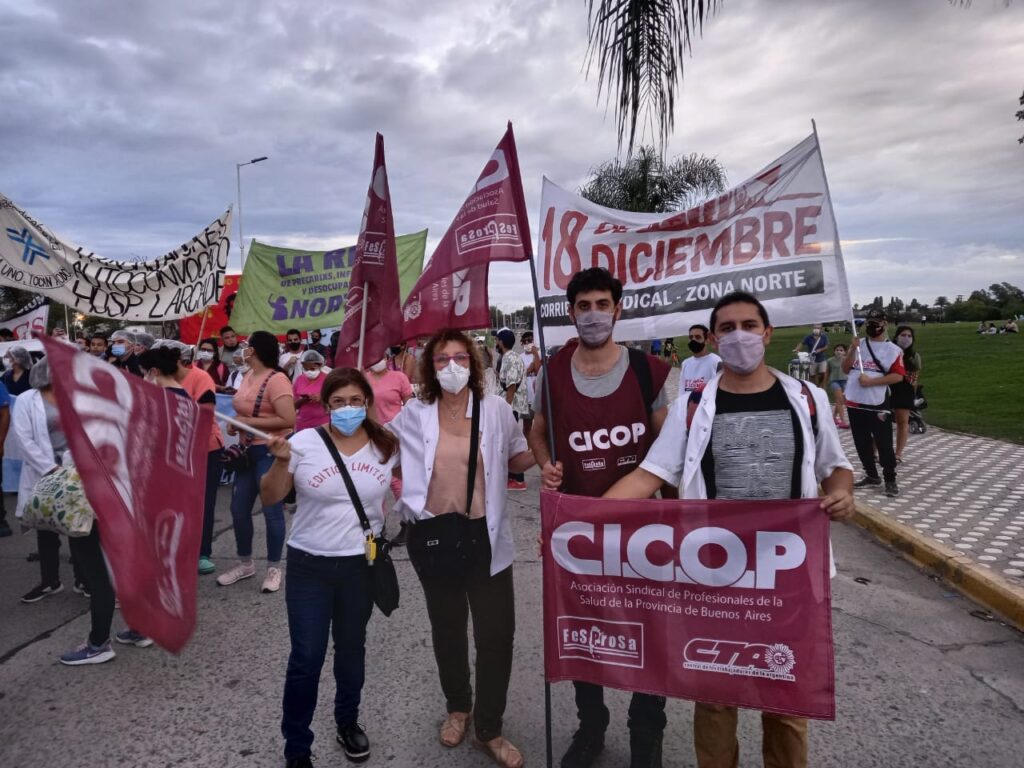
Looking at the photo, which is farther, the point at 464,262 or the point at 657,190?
the point at 657,190

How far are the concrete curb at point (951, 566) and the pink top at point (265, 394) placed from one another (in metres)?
5.06

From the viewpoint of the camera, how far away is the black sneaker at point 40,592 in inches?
194

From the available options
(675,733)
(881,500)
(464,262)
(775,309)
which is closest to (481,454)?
(464,262)

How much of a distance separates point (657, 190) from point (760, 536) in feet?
59.6

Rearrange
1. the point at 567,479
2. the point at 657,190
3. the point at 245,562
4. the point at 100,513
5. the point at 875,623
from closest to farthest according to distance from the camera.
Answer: the point at 100,513
the point at 567,479
the point at 875,623
the point at 245,562
the point at 657,190

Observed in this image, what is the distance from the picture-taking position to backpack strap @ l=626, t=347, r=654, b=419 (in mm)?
2840

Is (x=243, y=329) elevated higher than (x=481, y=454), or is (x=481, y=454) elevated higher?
(x=243, y=329)

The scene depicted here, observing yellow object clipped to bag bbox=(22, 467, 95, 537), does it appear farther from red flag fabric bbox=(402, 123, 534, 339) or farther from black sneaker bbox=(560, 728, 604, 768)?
black sneaker bbox=(560, 728, 604, 768)

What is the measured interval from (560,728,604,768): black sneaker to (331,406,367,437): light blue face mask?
1710 mm

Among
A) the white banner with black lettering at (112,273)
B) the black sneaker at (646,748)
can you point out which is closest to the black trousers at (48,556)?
the white banner with black lettering at (112,273)

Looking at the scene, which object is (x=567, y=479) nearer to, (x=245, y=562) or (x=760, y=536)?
(x=760, y=536)

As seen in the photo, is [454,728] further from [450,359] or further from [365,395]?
[450,359]

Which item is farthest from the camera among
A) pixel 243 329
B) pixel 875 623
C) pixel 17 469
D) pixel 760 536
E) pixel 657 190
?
pixel 657 190

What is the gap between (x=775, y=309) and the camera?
14.0 ft
